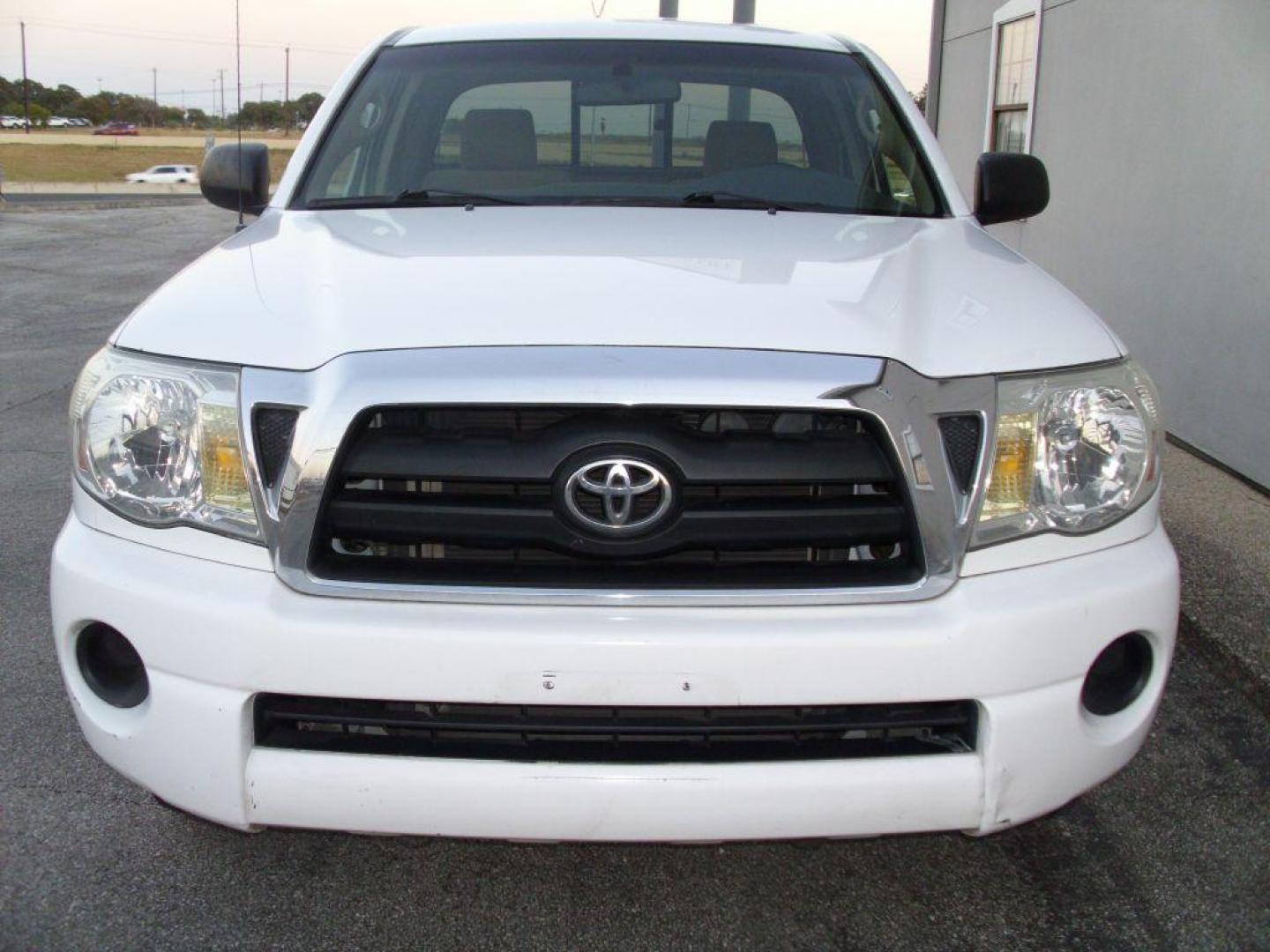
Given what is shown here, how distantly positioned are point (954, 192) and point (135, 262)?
523 inches

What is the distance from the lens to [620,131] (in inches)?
142

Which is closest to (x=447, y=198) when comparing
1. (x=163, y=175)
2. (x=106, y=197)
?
(x=106, y=197)

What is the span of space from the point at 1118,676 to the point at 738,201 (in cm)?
157

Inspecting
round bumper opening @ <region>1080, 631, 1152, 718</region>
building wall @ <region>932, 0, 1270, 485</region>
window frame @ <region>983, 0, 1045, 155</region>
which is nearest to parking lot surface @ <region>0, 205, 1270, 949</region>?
round bumper opening @ <region>1080, 631, 1152, 718</region>

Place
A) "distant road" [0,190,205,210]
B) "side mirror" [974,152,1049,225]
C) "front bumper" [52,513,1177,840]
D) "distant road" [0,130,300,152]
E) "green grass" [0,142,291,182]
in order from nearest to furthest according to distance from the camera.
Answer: "front bumper" [52,513,1177,840]
"side mirror" [974,152,1049,225]
"distant road" [0,190,205,210]
"green grass" [0,142,291,182]
"distant road" [0,130,300,152]

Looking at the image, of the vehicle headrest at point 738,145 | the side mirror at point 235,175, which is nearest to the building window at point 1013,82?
the vehicle headrest at point 738,145

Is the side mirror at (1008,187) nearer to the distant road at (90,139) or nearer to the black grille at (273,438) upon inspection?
the black grille at (273,438)

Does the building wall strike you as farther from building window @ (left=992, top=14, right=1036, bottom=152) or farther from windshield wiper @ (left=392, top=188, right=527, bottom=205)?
windshield wiper @ (left=392, top=188, right=527, bottom=205)

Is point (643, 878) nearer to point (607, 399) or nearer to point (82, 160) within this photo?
point (607, 399)

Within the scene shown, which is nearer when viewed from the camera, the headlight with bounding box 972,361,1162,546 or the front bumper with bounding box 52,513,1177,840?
the front bumper with bounding box 52,513,1177,840

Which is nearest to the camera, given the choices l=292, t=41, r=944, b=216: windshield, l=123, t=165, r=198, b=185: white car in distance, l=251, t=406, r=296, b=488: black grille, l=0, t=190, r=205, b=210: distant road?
l=251, t=406, r=296, b=488: black grille

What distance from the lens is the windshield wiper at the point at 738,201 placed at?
128 inches

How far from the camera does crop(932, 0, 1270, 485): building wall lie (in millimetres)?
5449

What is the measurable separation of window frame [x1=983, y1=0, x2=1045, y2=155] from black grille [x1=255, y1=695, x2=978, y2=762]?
700 cm
